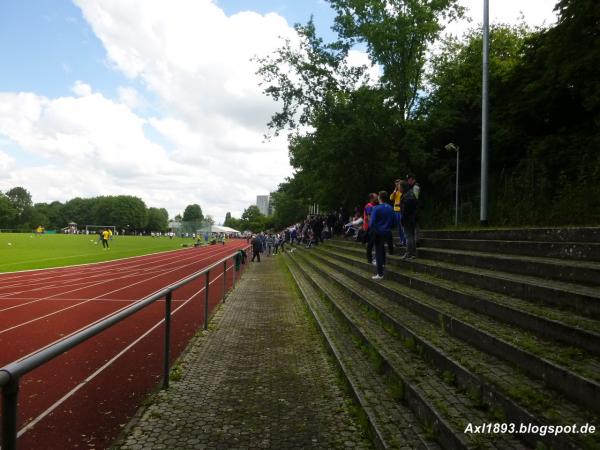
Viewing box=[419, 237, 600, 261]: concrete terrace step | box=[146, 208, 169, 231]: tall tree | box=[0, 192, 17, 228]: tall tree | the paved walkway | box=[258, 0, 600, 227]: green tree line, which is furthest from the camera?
box=[146, 208, 169, 231]: tall tree

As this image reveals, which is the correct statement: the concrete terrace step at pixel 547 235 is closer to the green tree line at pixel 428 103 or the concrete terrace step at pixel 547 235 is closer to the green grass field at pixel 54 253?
the green tree line at pixel 428 103

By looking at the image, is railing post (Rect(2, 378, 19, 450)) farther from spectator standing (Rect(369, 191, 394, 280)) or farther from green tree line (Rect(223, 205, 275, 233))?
green tree line (Rect(223, 205, 275, 233))

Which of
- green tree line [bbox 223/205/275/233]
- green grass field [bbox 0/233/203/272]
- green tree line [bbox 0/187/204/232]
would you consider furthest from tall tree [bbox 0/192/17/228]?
Result: green grass field [bbox 0/233/203/272]

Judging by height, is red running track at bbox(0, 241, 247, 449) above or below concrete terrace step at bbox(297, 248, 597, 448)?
below

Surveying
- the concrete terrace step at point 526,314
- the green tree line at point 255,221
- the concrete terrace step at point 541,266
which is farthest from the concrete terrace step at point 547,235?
the green tree line at point 255,221

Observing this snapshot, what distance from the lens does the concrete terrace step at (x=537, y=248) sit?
5.14 metres

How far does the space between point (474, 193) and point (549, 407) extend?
1571 centimetres

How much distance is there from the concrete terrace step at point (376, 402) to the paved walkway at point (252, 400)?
19 cm

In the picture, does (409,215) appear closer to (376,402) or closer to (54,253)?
(376,402)

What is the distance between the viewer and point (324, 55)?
2505cm

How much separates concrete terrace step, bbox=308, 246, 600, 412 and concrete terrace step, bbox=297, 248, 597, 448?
71mm

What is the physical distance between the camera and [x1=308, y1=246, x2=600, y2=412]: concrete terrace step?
2.71 meters

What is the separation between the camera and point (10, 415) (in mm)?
1706

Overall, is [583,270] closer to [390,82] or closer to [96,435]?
[96,435]
